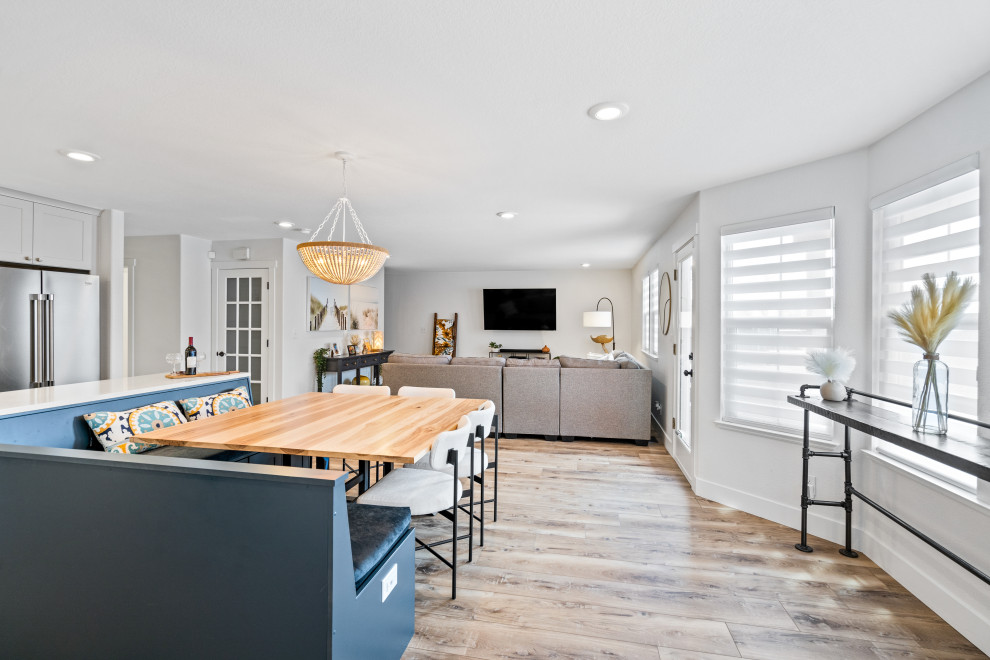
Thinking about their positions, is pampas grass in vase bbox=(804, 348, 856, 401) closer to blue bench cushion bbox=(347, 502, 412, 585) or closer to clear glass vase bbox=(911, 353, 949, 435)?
clear glass vase bbox=(911, 353, 949, 435)

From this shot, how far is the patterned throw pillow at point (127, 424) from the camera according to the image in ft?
8.16

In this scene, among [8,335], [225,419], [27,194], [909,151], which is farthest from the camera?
[27,194]

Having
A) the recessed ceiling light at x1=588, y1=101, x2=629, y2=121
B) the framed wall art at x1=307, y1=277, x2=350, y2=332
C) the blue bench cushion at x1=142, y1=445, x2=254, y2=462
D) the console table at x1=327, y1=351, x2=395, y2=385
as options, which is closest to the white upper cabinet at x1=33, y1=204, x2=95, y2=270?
the blue bench cushion at x1=142, y1=445, x2=254, y2=462

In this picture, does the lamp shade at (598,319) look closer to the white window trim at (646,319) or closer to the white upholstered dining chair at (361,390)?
the white window trim at (646,319)

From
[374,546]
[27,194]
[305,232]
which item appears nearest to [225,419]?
[374,546]

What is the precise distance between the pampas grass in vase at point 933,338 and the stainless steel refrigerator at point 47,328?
5.29m

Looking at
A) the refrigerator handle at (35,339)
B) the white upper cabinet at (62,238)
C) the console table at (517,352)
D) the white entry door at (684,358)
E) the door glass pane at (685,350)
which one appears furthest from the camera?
A: the console table at (517,352)

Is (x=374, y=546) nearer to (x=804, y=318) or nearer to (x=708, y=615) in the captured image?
(x=708, y=615)

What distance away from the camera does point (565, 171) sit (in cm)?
303

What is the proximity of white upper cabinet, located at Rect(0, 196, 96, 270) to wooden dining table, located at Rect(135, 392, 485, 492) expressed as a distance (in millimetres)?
2475

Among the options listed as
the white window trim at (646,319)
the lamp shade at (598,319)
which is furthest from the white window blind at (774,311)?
the lamp shade at (598,319)

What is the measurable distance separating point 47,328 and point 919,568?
5.65 meters

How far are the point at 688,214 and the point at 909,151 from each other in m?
1.64

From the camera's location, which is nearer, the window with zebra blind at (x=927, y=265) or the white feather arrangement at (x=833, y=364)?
the window with zebra blind at (x=927, y=265)
